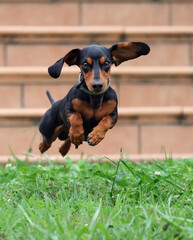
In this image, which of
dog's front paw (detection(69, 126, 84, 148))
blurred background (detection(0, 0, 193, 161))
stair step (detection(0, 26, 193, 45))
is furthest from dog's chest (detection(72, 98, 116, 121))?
stair step (detection(0, 26, 193, 45))

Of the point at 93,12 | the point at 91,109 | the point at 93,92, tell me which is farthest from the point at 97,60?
the point at 93,12

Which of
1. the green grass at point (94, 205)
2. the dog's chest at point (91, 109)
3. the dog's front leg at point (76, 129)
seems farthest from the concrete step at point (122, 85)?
the dog's front leg at point (76, 129)

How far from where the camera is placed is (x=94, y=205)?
2400 millimetres

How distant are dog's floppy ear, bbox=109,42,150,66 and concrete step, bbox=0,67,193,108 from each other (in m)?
2.46

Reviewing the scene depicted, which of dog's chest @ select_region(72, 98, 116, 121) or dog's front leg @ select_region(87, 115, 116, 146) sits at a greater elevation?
dog's chest @ select_region(72, 98, 116, 121)

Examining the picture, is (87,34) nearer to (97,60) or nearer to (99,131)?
(97,60)

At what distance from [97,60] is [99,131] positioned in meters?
0.37

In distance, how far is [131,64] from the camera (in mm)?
5578

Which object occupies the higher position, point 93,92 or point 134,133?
point 93,92

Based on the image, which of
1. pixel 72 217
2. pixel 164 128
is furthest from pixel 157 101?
pixel 72 217

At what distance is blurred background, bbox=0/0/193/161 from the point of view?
16.8ft

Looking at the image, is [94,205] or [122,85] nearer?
[94,205]

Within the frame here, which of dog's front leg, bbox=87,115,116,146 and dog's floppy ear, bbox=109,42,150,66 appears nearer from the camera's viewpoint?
dog's front leg, bbox=87,115,116,146

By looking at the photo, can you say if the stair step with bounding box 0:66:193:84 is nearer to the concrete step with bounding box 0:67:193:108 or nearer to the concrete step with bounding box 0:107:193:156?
the concrete step with bounding box 0:67:193:108
